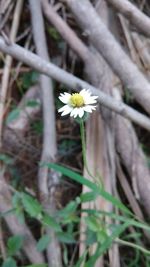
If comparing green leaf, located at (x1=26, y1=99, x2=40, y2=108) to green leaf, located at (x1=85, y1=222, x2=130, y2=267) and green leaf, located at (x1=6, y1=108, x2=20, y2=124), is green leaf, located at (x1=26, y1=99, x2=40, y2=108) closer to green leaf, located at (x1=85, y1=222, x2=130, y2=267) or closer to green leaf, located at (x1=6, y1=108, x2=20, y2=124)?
green leaf, located at (x1=6, y1=108, x2=20, y2=124)

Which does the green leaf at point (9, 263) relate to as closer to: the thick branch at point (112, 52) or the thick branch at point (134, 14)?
the thick branch at point (112, 52)

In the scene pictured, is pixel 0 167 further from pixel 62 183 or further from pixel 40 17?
pixel 40 17

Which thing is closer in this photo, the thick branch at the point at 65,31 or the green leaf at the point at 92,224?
the green leaf at the point at 92,224

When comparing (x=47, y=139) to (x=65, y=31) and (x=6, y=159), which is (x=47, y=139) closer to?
(x=6, y=159)

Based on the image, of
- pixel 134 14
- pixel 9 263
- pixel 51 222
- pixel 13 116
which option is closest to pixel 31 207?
pixel 51 222

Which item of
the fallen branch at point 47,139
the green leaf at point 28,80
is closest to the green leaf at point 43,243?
the fallen branch at point 47,139
